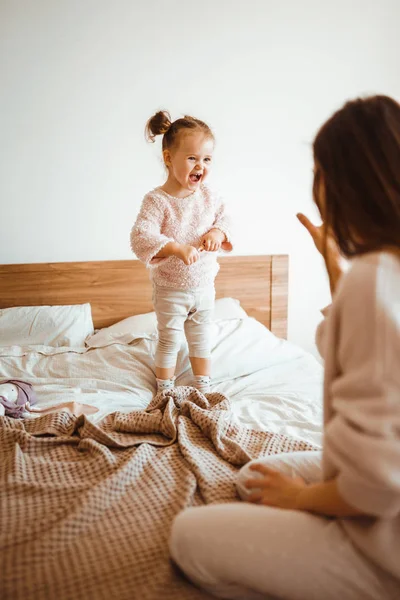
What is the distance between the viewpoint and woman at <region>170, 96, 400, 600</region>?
62 centimetres

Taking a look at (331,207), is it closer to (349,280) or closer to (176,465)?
(349,280)

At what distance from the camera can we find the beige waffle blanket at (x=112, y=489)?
78 cm

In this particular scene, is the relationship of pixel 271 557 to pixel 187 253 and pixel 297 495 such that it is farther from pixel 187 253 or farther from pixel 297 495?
pixel 187 253

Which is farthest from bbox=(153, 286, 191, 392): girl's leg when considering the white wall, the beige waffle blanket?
the white wall

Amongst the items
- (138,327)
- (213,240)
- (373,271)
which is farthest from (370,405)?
(138,327)

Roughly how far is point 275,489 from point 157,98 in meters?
2.05

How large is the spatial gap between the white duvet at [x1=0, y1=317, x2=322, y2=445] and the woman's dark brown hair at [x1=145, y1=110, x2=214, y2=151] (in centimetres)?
77

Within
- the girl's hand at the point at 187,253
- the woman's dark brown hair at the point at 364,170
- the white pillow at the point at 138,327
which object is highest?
the woman's dark brown hair at the point at 364,170

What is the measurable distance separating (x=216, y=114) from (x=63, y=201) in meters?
0.86

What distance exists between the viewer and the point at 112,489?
38.7 inches

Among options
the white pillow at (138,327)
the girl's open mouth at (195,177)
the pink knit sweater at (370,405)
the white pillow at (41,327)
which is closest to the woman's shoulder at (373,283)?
the pink knit sweater at (370,405)

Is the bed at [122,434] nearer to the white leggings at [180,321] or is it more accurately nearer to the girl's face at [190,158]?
the white leggings at [180,321]

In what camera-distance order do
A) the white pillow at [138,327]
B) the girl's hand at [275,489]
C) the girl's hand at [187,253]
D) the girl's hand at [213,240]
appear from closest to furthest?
the girl's hand at [275,489] < the girl's hand at [187,253] < the girl's hand at [213,240] < the white pillow at [138,327]

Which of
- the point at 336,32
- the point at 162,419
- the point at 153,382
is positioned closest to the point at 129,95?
the point at 336,32
